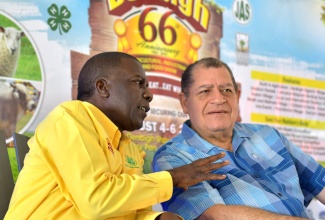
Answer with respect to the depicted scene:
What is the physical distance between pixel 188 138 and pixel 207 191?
31cm

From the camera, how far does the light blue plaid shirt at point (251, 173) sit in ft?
5.79

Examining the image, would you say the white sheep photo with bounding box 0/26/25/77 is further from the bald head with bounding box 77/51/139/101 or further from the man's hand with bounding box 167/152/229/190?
the man's hand with bounding box 167/152/229/190

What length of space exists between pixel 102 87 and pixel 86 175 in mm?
382

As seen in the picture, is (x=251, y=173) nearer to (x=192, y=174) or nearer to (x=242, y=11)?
(x=192, y=174)

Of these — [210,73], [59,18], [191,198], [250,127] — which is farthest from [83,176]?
[59,18]

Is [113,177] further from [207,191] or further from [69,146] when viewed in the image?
[207,191]

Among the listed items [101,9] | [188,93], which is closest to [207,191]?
[188,93]

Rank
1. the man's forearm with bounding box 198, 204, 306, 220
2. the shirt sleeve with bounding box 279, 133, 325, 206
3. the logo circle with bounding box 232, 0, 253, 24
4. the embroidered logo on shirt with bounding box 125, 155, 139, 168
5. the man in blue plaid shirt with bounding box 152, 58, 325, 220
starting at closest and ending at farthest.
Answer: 1. the embroidered logo on shirt with bounding box 125, 155, 139, 168
2. the man's forearm with bounding box 198, 204, 306, 220
3. the man in blue plaid shirt with bounding box 152, 58, 325, 220
4. the shirt sleeve with bounding box 279, 133, 325, 206
5. the logo circle with bounding box 232, 0, 253, 24

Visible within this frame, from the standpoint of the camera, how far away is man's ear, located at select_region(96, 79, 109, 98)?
1.56m

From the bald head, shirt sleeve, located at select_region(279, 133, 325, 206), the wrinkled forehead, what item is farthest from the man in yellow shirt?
shirt sleeve, located at select_region(279, 133, 325, 206)

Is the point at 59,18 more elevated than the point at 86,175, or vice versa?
the point at 59,18

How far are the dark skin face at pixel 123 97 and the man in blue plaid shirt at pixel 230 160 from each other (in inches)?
13.2

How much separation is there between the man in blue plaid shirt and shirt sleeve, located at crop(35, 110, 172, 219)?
43 cm

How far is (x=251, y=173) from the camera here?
1893 millimetres
